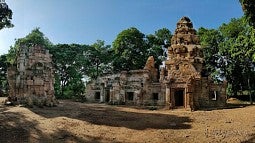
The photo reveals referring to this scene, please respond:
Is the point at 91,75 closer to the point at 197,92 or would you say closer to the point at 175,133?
the point at 197,92

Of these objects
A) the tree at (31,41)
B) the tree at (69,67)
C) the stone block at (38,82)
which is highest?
the tree at (31,41)

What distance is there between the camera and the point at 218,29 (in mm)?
40812

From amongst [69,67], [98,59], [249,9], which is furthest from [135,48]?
[249,9]

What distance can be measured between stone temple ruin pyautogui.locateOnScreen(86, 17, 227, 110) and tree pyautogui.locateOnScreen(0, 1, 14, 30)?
13.3m

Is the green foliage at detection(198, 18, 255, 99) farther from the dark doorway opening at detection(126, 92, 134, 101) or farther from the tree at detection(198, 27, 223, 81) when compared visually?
the dark doorway opening at detection(126, 92, 134, 101)

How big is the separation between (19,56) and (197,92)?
1585 cm

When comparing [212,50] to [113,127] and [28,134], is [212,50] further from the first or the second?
[28,134]

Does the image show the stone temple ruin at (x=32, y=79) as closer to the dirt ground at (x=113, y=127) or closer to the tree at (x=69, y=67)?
the dirt ground at (x=113, y=127)

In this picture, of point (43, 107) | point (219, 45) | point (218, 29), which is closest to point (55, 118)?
point (43, 107)

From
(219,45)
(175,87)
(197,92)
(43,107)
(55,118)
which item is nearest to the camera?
(55,118)

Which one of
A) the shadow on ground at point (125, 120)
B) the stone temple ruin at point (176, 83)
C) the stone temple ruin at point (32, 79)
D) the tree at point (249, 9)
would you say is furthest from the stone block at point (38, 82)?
the tree at point (249, 9)

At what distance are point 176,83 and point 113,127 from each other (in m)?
11.8

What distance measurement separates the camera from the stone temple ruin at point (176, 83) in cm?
2569

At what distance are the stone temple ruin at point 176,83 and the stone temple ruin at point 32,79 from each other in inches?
413
